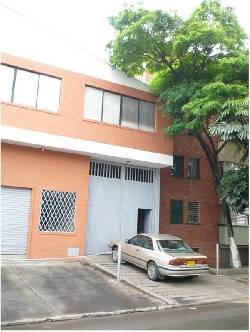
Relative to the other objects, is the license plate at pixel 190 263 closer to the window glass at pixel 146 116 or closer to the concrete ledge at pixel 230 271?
the concrete ledge at pixel 230 271

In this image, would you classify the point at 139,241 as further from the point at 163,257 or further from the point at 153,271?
the point at 163,257

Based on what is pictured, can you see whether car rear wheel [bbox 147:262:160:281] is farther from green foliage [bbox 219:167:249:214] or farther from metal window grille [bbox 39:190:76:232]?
metal window grille [bbox 39:190:76:232]

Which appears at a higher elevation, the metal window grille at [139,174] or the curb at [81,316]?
the metal window grille at [139,174]

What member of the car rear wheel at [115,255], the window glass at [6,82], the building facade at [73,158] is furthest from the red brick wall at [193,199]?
the window glass at [6,82]

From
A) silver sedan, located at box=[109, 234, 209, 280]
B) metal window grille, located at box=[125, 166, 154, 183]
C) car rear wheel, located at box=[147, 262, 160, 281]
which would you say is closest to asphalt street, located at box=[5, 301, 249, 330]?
silver sedan, located at box=[109, 234, 209, 280]

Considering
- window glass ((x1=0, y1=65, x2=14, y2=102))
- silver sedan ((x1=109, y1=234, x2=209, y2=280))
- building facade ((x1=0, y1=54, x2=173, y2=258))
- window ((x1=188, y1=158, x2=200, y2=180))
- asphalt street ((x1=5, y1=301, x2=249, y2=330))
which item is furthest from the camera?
window ((x1=188, y1=158, x2=200, y2=180))

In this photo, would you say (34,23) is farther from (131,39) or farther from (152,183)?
(152,183)

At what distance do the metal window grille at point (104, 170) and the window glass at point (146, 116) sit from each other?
2.31m

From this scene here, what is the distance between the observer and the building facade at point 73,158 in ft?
51.7

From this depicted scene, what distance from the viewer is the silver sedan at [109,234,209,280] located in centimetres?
1356

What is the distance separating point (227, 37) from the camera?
1683 cm

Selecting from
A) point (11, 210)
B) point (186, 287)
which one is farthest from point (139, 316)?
point (11, 210)

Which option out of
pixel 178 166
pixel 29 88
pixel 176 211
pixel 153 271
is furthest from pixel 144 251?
pixel 178 166

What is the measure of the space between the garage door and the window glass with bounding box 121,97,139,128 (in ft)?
18.5
